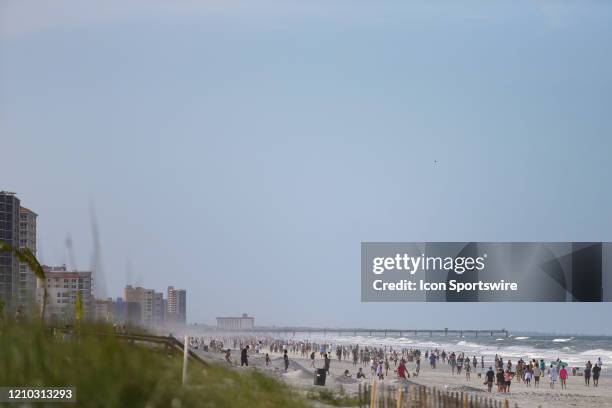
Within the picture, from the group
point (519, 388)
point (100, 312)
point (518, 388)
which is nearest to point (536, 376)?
point (519, 388)

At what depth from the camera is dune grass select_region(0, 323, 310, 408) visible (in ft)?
24.5

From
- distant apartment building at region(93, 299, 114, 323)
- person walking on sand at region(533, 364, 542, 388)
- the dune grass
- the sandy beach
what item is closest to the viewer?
the dune grass

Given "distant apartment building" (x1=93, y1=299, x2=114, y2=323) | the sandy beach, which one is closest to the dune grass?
"distant apartment building" (x1=93, y1=299, x2=114, y2=323)

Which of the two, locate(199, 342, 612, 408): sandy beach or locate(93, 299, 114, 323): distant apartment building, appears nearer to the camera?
locate(93, 299, 114, 323): distant apartment building

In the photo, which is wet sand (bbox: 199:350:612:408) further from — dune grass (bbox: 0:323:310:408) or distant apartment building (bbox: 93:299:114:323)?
dune grass (bbox: 0:323:310:408)

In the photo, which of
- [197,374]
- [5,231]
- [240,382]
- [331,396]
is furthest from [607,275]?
[5,231]

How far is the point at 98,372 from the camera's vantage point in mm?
7590

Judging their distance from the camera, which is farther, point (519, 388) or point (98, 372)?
point (519, 388)

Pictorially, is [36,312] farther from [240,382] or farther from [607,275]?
[607,275]

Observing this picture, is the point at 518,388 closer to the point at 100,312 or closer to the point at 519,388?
the point at 519,388

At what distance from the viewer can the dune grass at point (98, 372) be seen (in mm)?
7480

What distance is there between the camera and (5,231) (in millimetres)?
87062

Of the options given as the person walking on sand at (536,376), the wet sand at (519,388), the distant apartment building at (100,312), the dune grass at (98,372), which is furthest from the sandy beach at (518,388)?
the dune grass at (98,372)

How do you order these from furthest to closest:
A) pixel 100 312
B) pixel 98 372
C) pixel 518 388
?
pixel 518 388 → pixel 100 312 → pixel 98 372
